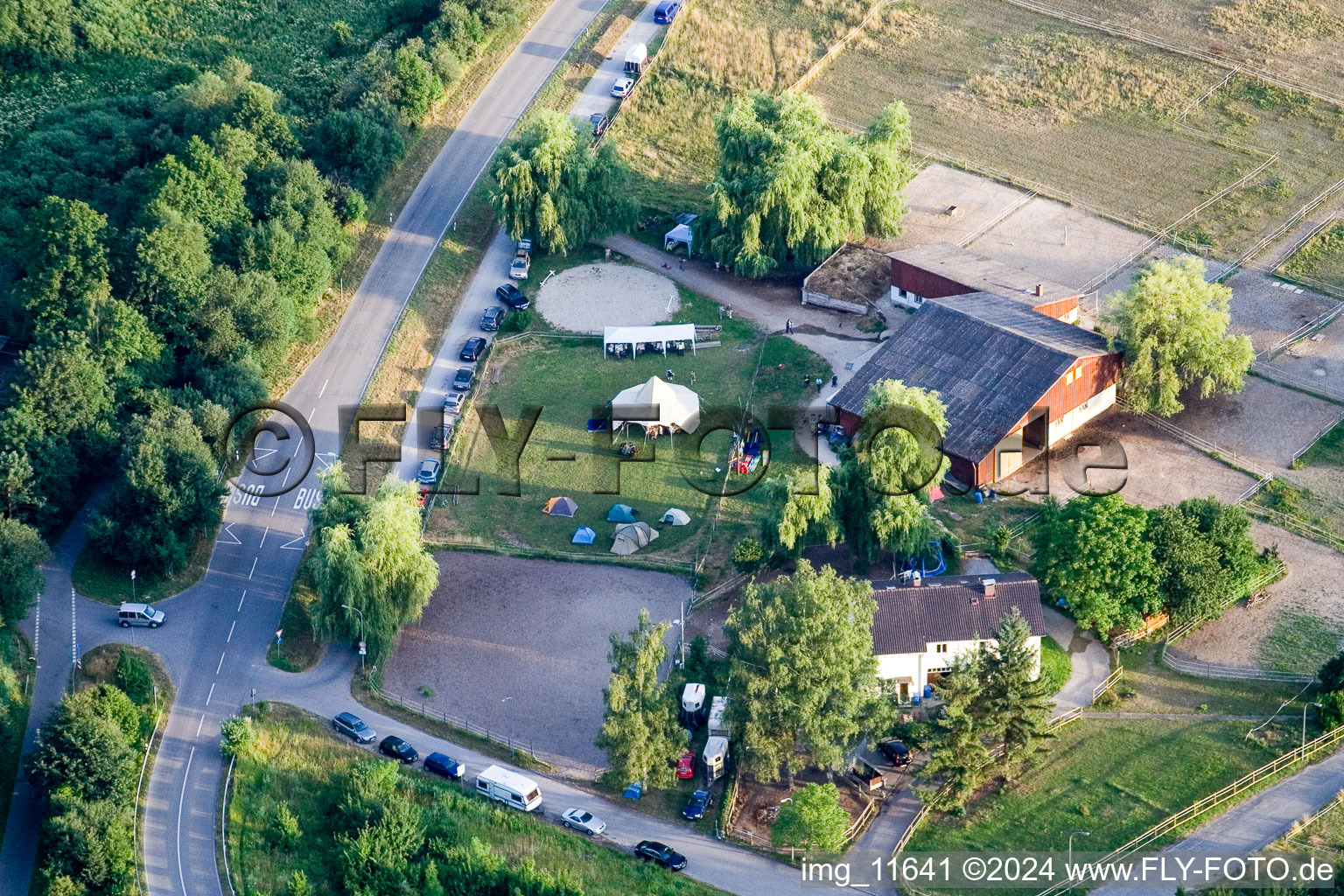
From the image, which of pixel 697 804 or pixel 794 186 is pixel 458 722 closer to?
pixel 697 804

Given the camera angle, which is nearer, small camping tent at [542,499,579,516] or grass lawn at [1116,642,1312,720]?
grass lawn at [1116,642,1312,720]

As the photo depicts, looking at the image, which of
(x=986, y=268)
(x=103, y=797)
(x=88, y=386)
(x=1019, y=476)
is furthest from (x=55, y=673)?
(x=986, y=268)

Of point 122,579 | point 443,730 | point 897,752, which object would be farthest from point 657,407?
point 122,579

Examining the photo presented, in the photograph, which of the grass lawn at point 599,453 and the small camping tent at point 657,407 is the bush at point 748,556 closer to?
the grass lawn at point 599,453

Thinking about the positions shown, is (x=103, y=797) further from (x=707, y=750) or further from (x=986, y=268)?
(x=986, y=268)

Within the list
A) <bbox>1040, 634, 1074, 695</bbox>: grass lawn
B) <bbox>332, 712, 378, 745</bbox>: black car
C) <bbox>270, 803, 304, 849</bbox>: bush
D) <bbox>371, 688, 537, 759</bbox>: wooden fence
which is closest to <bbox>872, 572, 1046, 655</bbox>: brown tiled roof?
<bbox>1040, 634, 1074, 695</bbox>: grass lawn

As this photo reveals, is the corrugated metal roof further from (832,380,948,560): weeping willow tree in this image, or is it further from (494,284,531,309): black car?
(494,284,531,309): black car
